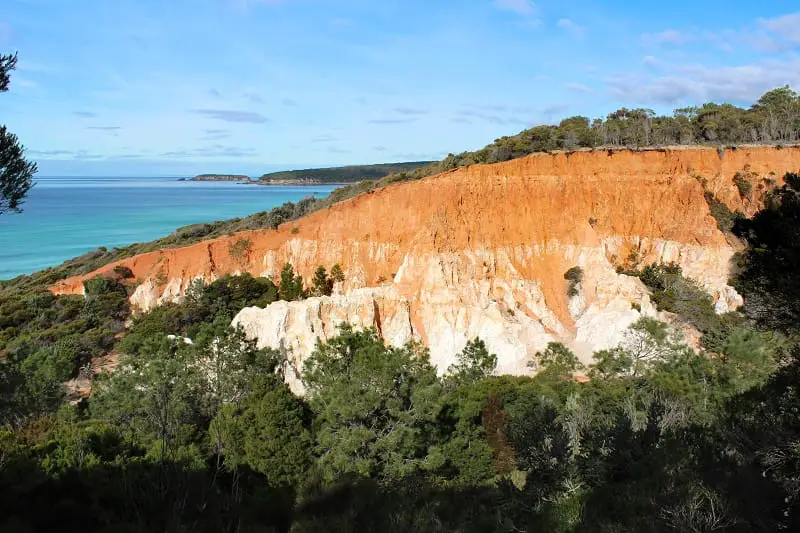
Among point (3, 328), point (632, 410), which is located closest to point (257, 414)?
point (632, 410)

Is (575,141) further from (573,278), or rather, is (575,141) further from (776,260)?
(776,260)

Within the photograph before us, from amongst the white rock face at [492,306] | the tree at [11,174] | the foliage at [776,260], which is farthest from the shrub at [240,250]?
the foliage at [776,260]

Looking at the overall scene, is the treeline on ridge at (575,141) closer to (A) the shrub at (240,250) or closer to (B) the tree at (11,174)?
(A) the shrub at (240,250)

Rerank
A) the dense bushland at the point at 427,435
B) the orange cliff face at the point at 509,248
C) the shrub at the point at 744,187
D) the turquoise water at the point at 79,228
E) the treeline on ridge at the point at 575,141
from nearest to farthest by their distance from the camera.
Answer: the dense bushland at the point at 427,435 → the orange cliff face at the point at 509,248 → the shrub at the point at 744,187 → the treeline on ridge at the point at 575,141 → the turquoise water at the point at 79,228

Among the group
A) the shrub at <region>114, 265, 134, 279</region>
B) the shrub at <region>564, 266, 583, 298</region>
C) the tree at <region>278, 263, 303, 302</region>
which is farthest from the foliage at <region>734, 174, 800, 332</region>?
the shrub at <region>114, 265, 134, 279</region>

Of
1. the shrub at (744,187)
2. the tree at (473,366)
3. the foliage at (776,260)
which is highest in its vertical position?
the shrub at (744,187)

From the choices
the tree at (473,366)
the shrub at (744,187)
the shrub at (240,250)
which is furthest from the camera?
the shrub at (240,250)
